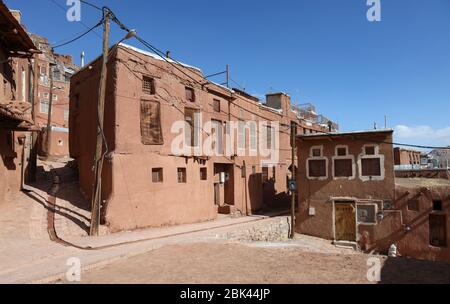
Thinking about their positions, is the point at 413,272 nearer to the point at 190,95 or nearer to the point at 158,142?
the point at 158,142

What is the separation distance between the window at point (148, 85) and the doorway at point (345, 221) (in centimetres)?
1234

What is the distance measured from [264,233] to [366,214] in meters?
Answer: 6.07

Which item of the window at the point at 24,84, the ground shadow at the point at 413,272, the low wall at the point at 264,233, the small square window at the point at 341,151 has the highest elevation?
the window at the point at 24,84

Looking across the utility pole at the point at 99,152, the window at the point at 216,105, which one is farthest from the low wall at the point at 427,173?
the utility pole at the point at 99,152

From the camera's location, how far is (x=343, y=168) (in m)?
21.0

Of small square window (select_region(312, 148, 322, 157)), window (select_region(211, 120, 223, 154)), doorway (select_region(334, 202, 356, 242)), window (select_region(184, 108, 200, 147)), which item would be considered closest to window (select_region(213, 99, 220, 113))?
window (select_region(211, 120, 223, 154))

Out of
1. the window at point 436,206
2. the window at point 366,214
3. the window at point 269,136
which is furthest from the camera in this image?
the window at point 269,136

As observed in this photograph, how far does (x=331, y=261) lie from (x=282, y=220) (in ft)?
42.4

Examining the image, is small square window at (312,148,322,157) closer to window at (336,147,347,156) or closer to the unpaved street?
window at (336,147,347,156)

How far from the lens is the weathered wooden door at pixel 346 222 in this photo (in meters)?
20.5

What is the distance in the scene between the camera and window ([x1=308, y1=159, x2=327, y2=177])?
21.5m

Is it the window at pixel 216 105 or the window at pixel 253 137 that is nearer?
the window at pixel 216 105
